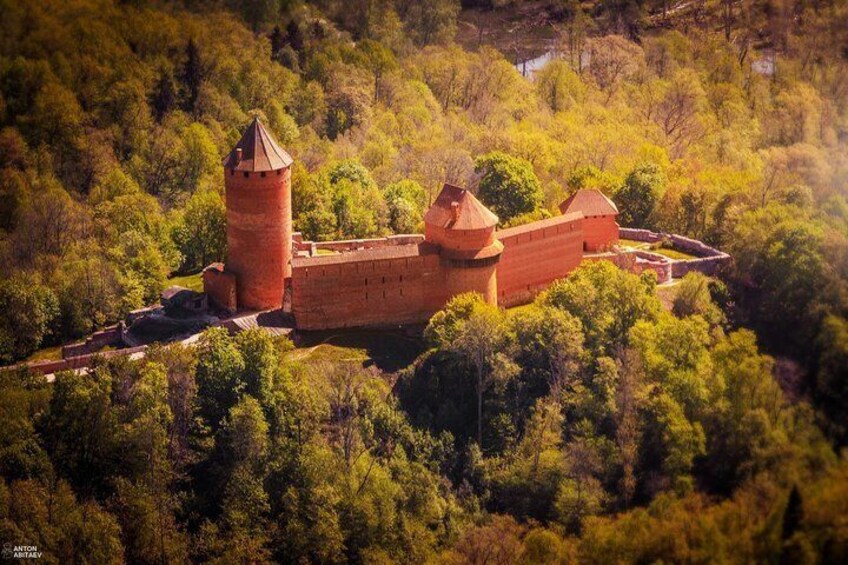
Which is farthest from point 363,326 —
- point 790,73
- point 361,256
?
point 790,73

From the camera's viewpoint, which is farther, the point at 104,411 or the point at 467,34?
the point at 467,34

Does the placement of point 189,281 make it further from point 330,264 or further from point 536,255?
point 536,255

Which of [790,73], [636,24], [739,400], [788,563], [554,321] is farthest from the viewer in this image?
[636,24]

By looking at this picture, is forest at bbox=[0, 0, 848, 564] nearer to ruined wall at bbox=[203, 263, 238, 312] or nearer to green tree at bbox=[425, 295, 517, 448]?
green tree at bbox=[425, 295, 517, 448]

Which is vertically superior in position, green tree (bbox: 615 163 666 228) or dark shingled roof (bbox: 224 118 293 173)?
dark shingled roof (bbox: 224 118 293 173)

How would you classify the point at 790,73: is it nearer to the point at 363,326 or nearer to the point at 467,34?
the point at 467,34

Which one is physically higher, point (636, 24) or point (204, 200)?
point (636, 24)

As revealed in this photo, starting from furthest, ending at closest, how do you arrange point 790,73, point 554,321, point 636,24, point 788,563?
point 636,24
point 790,73
point 554,321
point 788,563

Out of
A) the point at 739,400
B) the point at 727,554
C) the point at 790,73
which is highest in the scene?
the point at 790,73

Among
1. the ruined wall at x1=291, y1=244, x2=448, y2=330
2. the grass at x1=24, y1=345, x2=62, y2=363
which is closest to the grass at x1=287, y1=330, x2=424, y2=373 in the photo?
the ruined wall at x1=291, y1=244, x2=448, y2=330
